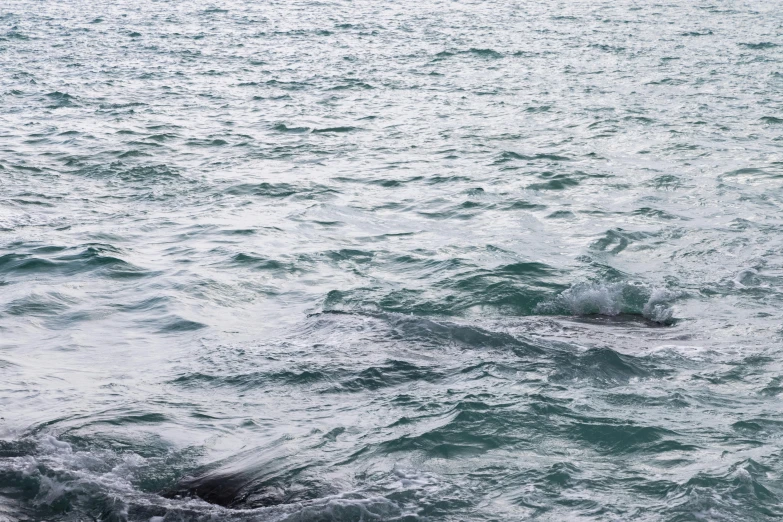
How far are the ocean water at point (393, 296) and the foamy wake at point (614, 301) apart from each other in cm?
5

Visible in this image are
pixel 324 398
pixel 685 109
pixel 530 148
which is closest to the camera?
pixel 324 398

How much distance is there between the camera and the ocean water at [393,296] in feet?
21.4

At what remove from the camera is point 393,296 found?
1046cm

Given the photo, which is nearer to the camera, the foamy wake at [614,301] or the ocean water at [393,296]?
the ocean water at [393,296]

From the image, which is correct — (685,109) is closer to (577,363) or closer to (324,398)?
(577,363)

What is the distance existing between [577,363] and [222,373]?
3340 mm

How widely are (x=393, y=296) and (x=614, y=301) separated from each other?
2.56 meters

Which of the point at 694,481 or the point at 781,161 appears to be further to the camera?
the point at 781,161

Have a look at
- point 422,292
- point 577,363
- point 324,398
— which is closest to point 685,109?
point 422,292

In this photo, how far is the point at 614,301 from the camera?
10.1m

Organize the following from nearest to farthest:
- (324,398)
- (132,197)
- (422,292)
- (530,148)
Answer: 1. (324,398)
2. (422,292)
3. (132,197)
4. (530,148)

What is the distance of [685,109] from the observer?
64.3ft

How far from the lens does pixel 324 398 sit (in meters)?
7.79

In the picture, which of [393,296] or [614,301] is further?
[393,296]
